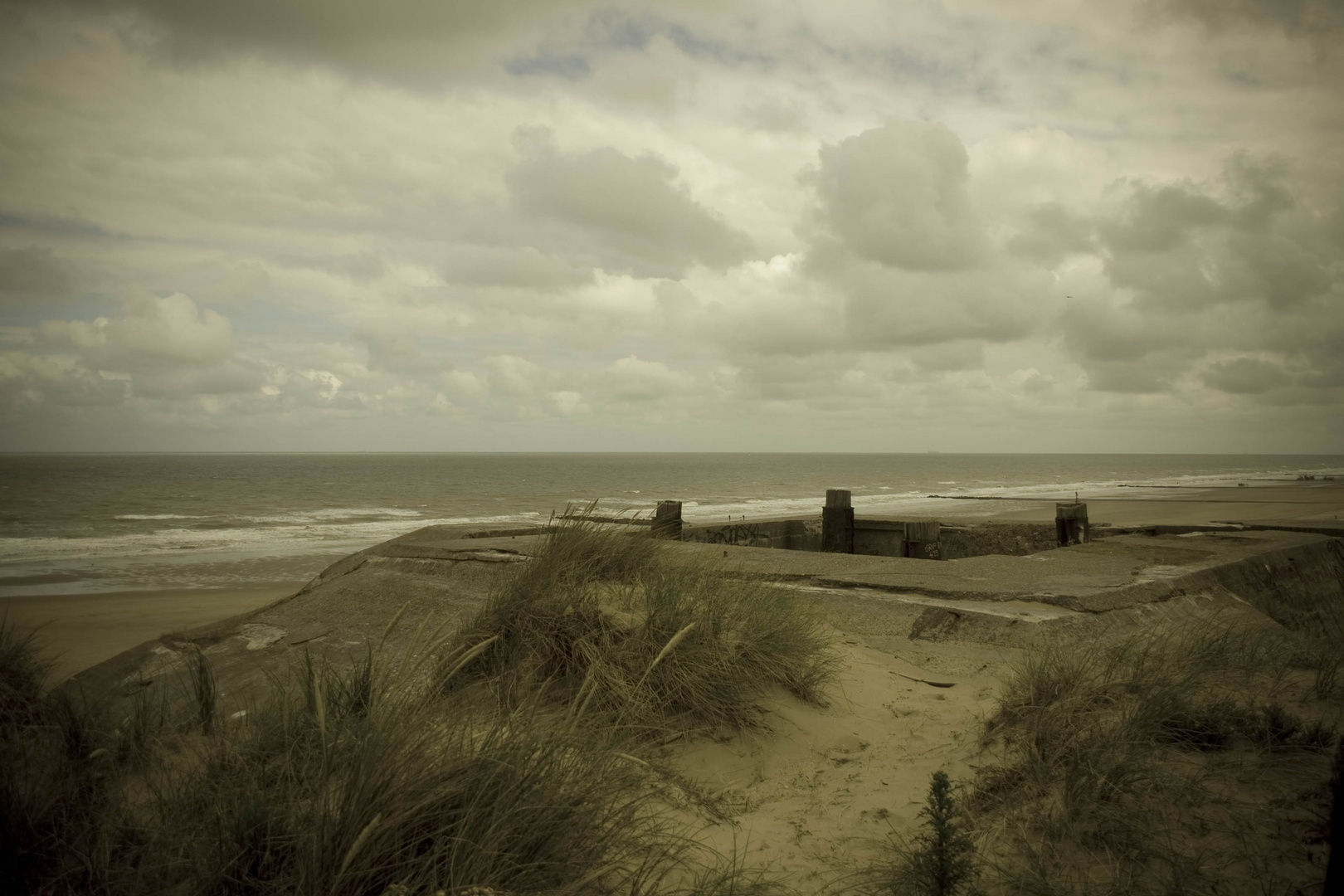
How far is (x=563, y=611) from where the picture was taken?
396 cm

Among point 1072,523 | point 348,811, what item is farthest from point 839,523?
point 348,811

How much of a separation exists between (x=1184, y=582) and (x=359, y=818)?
671cm

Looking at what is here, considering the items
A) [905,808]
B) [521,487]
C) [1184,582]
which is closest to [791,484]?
[521,487]

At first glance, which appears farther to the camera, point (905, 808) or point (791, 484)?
point (791, 484)

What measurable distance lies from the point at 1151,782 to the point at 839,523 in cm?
950

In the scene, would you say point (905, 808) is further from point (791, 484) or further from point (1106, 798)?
point (791, 484)

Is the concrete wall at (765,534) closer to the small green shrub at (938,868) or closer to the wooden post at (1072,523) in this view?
the wooden post at (1072,523)

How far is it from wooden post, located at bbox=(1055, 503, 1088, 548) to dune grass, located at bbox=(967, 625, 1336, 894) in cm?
743

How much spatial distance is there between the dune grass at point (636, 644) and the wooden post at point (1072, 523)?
7.43 metres

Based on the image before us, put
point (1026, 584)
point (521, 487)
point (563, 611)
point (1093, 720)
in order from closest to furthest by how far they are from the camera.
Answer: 1. point (1093, 720)
2. point (563, 611)
3. point (1026, 584)
4. point (521, 487)

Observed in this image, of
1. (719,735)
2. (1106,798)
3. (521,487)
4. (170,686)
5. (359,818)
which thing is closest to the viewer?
(359,818)

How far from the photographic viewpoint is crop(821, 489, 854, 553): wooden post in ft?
39.4

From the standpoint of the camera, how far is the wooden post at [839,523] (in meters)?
12.0

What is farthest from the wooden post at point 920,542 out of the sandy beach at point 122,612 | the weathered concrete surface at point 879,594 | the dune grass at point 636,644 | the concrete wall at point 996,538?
the dune grass at point 636,644
